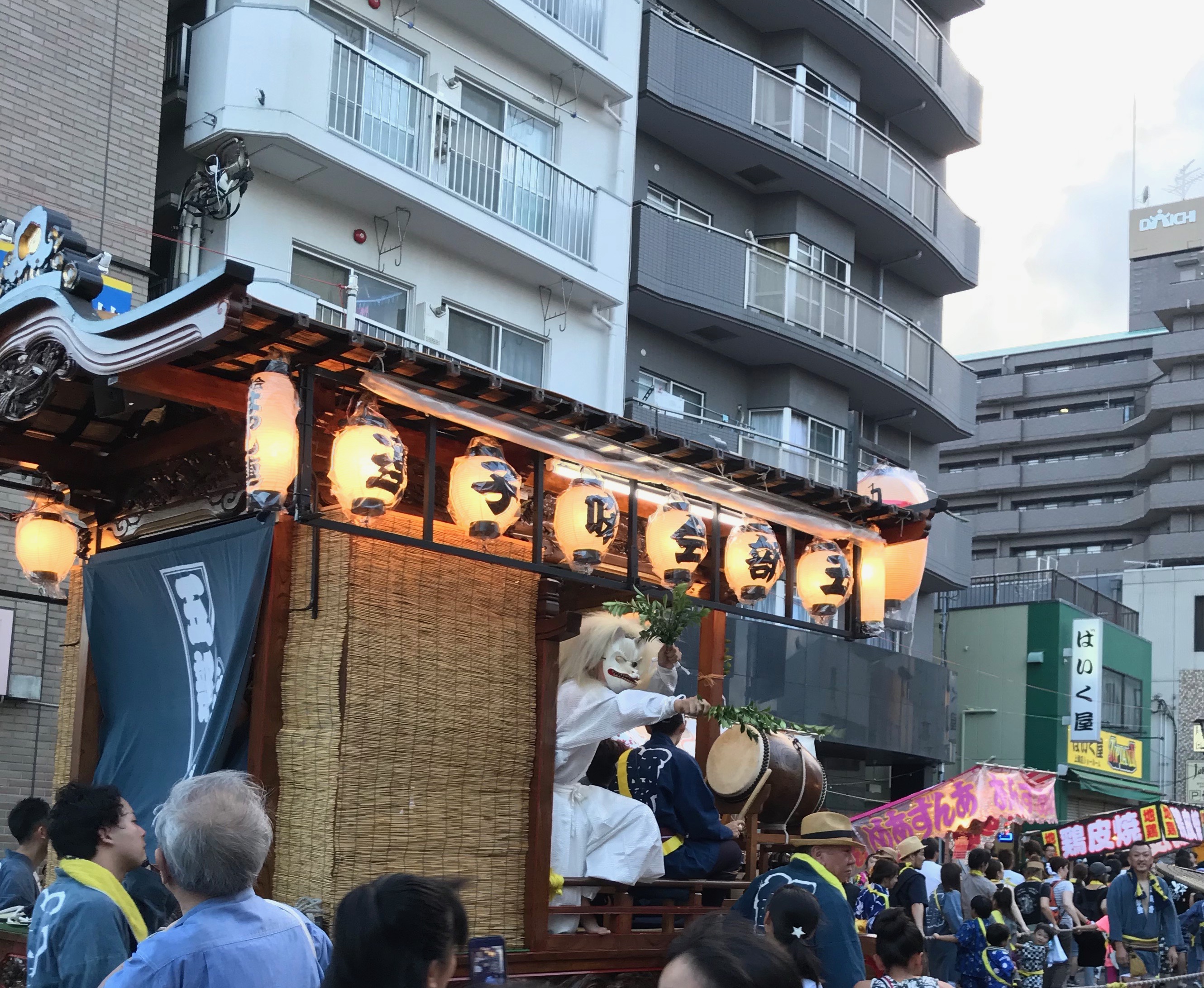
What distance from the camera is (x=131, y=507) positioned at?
9133 mm

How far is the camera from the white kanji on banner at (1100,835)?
1834 centimetres

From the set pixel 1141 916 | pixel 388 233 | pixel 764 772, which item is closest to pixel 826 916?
pixel 764 772

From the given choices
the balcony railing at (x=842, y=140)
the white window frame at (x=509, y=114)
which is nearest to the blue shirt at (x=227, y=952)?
the white window frame at (x=509, y=114)

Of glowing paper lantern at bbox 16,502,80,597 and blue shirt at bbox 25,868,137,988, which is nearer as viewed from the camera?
blue shirt at bbox 25,868,137,988

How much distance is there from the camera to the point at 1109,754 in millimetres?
33469

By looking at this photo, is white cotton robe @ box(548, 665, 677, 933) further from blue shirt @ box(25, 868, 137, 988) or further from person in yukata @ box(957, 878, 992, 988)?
person in yukata @ box(957, 878, 992, 988)

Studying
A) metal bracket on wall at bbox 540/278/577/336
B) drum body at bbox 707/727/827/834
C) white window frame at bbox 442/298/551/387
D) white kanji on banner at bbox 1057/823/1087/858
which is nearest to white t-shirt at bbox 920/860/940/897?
white kanji on banner at bbox 1057/823/1087/858

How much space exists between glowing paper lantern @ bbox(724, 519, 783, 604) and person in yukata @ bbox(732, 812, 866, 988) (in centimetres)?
195

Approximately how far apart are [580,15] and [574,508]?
12527 mm

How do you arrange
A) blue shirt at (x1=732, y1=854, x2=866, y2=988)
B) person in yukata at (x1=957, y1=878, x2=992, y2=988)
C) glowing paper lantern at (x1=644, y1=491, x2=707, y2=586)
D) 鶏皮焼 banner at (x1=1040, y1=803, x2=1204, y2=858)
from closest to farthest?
blue shirt at (x1=732, y1=854, x2=866, y2=988) → glowing paper lantern at (x1=644, y1=491, x2=707, y2=586) → person in yukata at (x1=957, y1=878, x2=992, y2=988) → 鶏皮焼 banner at (x1=1040, y1=803, x2=1204, y2=858)

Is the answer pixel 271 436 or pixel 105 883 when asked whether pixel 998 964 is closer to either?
pixel 271 436

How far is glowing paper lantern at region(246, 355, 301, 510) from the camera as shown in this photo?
712cm

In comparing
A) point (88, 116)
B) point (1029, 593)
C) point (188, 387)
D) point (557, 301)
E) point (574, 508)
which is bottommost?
point (574, 508)

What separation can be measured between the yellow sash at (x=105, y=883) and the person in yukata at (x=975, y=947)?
8522mm
